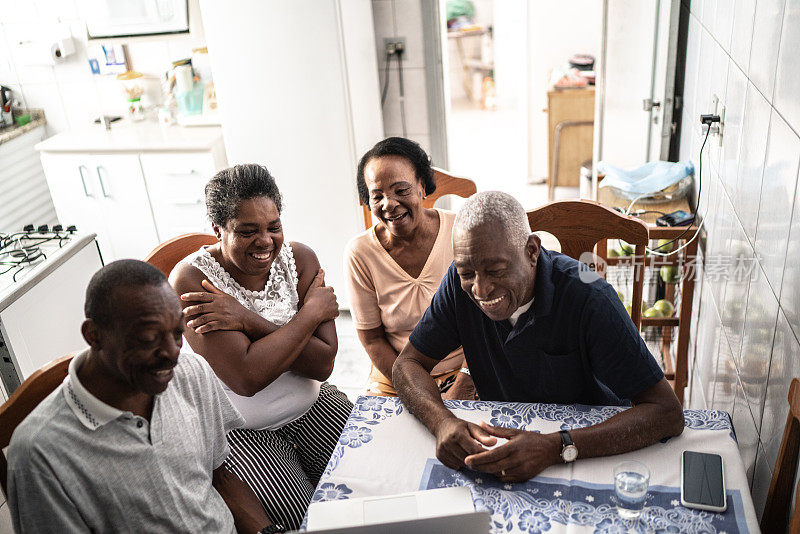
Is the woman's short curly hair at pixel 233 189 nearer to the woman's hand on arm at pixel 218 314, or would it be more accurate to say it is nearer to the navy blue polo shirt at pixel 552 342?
the woman's hand on arm at pixel 218 314

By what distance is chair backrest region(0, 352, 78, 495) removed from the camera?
1338 millimetres

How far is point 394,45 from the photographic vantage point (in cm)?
337

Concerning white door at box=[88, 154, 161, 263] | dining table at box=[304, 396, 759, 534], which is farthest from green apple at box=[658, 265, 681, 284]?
white door at box=[88, 154, 161, 263]

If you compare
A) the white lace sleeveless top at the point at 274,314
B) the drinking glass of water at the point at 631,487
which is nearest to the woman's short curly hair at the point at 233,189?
the white lace sleeveless top at the point at 274,314

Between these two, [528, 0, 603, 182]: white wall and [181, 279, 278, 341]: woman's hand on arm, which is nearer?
[181, 279, 278, 341]: woman's hand on arm

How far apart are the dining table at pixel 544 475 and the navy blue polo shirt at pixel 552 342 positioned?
9cm

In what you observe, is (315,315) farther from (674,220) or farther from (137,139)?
(137,139)

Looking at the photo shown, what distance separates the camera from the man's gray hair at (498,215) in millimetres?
1438

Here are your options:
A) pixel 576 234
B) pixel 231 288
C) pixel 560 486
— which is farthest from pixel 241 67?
pixel 560 486

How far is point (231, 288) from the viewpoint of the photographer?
1.81m

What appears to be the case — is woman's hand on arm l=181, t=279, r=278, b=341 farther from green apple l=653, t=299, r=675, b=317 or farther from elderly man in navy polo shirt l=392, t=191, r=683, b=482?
green apple l=653, t=299, r=675, b=317

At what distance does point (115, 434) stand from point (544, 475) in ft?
2.57

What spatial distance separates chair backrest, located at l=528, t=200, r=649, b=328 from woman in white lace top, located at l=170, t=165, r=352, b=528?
0.63 metres

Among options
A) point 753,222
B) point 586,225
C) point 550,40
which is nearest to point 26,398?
point 586,225
